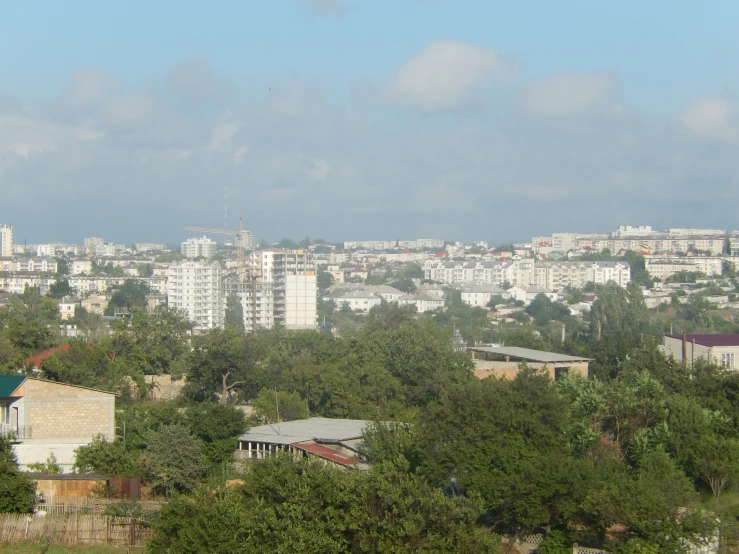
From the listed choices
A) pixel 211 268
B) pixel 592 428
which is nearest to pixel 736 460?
pixel 592 428

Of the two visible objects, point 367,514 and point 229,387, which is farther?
point 229,387

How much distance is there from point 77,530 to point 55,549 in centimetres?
33

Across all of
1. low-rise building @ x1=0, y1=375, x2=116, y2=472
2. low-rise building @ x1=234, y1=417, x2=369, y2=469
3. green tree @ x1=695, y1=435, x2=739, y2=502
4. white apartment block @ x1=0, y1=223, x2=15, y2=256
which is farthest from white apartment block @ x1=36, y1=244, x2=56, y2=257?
green tree @ x1=695, y1=435, x2=739, y2=502

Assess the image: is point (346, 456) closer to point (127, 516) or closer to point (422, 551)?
point (127, 516)

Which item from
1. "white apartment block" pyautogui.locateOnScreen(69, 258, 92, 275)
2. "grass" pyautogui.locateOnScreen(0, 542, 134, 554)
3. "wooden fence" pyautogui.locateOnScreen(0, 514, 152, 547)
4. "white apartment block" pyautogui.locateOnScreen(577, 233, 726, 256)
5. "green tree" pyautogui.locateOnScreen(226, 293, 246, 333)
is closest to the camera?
"grass" pyautogui.locateOnScreen(0, 542, 134, 554)

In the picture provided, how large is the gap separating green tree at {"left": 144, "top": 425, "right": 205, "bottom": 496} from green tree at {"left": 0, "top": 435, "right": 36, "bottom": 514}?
5.59ft

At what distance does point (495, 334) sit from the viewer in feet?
157

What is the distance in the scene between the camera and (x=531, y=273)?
3898 inches

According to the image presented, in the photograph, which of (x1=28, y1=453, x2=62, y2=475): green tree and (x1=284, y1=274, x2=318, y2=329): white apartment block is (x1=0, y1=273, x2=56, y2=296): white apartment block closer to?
(x1=284, y1=274, x2=318, y2=329): white apartment block

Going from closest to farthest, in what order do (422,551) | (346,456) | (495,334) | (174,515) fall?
(422,551), (174,515), (346,456), (495,334)

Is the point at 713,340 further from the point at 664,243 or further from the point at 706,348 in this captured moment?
the point at 664,243

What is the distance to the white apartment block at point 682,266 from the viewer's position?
94375 mm

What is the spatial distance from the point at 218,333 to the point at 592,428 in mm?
10956

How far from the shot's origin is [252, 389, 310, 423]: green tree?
17266mm
